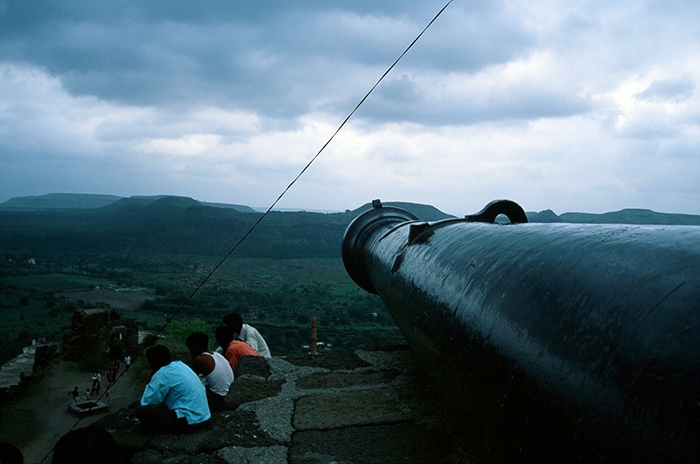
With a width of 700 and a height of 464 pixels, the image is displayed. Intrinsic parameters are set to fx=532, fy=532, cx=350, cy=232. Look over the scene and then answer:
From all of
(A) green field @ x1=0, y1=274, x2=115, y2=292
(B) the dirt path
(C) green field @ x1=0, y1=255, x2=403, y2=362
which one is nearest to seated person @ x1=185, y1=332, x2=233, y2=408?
(B) the dirt path

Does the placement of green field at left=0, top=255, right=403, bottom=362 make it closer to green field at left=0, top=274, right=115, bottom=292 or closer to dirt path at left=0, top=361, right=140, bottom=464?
green field at left=0, top=274, right=115, bottom=292

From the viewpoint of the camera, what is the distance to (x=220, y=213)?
9488 centimetres

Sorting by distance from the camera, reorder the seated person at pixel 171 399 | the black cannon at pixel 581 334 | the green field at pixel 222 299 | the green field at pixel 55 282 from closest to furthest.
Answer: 1. the black cannon at pixel 581 334
2. the seated person at pixel 171 399
3. the green field at pixel 222 299
4. the green field at pixel 55 282

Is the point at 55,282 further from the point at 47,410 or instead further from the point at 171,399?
the point at 171,399

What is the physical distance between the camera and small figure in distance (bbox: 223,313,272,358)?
4.28m

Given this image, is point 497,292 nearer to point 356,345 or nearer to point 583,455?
point 583,455

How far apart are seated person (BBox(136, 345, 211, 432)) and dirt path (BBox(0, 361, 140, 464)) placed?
12.3 meters

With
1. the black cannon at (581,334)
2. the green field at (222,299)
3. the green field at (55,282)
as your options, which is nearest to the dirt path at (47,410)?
the green field at (222,299)

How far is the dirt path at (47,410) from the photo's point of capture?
1529cm

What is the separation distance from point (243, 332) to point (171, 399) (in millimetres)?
1764

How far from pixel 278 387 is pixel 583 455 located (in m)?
2.09

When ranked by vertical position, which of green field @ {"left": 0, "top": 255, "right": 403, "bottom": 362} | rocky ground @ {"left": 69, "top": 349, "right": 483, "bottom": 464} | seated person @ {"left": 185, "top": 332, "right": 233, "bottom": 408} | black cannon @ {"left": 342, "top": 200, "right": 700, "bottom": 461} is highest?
black cannon @ {"left": 342, "top": 200, "right": 700, "bottom": 461}

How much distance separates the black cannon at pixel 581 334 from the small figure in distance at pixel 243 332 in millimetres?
2872

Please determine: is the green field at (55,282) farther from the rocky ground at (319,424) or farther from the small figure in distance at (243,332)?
the rocky ground at (319,424)
